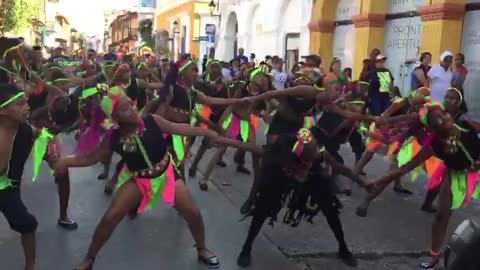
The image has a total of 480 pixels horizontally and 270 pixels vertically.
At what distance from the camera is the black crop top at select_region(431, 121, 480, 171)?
15.2ft

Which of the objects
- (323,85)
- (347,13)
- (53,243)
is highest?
(347,13)

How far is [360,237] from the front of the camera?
18.6 feet

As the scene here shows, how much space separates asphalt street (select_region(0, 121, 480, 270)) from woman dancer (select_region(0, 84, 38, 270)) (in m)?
0.74

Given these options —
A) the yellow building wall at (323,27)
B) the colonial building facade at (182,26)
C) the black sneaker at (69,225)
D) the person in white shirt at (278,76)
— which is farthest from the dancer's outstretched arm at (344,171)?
the colonial building facade at (182,26)

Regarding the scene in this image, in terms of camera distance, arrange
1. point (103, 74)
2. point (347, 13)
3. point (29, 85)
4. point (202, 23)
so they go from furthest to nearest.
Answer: point (202, 23) → point (347, 13) → point (103, 74) → point (29, 85)

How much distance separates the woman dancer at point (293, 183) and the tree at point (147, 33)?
139 ft

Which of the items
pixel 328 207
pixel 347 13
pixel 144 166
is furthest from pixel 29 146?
pixel 347 13

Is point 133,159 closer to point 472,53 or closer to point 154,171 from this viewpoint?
point 154,171

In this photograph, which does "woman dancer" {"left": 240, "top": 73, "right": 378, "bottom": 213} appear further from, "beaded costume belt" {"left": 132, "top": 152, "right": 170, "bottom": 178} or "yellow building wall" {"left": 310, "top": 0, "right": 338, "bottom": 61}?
"yellow building wall" {"left": 310, "top": 0, "right": 338, "bottom": 61}

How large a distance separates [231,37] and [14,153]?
25875 mm

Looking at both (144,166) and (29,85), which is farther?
(29,85)

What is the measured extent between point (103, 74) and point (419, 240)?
4.56m

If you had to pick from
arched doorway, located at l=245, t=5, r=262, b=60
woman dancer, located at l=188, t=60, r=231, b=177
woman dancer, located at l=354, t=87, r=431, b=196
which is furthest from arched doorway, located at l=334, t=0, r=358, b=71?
woman dancer, located at l=354, t=87, r=431, b=196

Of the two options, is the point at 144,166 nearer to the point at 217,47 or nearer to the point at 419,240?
the point at 419,240
